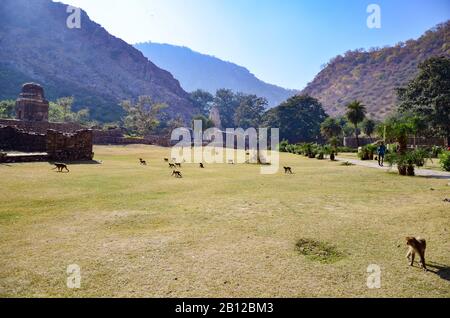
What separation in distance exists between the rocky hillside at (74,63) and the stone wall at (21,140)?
76.6m

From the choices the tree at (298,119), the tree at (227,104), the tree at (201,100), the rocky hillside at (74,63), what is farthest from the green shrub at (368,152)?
the tree at (201,100)

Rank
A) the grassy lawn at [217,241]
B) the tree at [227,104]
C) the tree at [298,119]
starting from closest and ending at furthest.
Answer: the grassy lawn at [217,241] → the tree at [298,119] → the tree at [227,104]

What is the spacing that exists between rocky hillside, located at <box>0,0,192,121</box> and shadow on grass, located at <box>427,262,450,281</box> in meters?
103

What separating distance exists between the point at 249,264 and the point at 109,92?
136728 mm

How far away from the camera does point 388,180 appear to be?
15.1m

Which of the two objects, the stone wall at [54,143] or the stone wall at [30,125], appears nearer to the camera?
the stone wall at [54,143]

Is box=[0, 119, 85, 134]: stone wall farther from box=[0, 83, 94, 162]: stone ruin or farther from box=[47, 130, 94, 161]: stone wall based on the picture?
box=[47, 130, 94, 161]: stone wall

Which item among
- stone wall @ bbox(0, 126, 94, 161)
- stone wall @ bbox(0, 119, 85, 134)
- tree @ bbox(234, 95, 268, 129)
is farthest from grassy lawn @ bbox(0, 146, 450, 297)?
tree @ bbox(234, 95, 268, 129)

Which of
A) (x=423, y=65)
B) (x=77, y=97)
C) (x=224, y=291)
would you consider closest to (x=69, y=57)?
(x=77, y=97)

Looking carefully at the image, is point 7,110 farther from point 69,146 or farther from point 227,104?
point 227,104

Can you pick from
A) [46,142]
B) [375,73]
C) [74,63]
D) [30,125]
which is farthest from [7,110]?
[375,73]

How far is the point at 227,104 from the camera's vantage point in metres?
132

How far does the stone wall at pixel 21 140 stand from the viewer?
25.9m

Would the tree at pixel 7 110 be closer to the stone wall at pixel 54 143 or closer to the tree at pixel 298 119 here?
the stone wall at pixel 54 143
